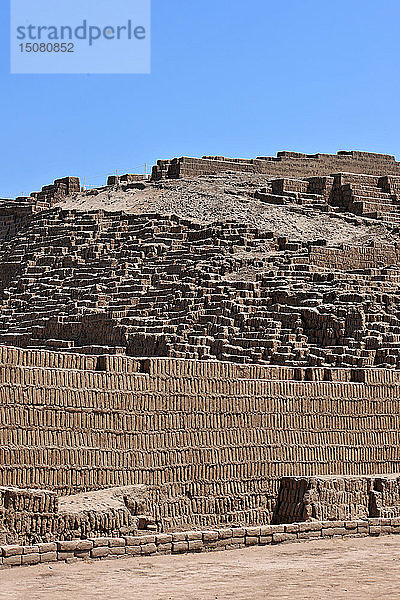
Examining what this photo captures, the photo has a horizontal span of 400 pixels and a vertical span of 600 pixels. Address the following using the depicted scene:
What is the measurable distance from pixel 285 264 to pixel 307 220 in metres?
6.18

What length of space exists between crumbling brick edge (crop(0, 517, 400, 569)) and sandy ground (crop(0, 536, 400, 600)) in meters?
0.18

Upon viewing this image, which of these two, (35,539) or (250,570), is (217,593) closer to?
(250,570)

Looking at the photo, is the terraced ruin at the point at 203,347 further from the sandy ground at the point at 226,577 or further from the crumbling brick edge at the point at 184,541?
the sandy ground at the point at 226,577

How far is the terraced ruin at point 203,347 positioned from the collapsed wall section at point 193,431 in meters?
0.02

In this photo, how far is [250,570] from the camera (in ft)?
40.9

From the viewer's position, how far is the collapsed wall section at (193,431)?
1538 cm

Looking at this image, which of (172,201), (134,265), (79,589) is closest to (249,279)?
(134,265)

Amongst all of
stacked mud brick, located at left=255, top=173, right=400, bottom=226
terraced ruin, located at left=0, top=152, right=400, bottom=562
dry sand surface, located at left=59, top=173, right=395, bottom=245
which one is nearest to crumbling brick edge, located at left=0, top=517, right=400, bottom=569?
terraced ruin, located at left=0, top=152, right=400, bottom=562

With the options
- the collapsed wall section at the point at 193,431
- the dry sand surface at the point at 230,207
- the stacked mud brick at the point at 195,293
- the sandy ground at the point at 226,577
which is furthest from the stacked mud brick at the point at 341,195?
the sandy ground at the point at 226,577

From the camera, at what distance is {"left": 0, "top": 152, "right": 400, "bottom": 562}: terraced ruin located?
51.5ft

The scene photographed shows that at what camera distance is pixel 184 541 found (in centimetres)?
1369

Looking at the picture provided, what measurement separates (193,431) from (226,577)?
5056 mm

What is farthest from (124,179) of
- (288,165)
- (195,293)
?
(195,293)

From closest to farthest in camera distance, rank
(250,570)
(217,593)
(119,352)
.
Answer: (217,593)
(250,570)
(119,352)
